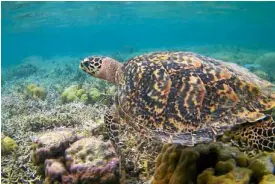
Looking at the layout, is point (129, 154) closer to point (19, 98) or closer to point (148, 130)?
point (148, 130)

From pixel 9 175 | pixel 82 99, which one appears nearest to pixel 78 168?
pixel 9 175

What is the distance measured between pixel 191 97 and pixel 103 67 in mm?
1951

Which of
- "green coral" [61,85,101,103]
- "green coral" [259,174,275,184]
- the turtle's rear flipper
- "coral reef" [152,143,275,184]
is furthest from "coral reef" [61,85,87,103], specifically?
"green coral" [259,174,275,184]

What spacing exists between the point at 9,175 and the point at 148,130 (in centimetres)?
225

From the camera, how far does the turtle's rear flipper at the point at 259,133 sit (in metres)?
2.74

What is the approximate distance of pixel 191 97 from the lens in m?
2.77

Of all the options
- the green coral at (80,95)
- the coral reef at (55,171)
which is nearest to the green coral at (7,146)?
the coral reef at (55,171)

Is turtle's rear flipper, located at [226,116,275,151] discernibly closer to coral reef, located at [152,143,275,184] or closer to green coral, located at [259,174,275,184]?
coral reef, located at [152,143,275,184]

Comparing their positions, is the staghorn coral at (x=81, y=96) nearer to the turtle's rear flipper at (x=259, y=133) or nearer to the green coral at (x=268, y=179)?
the turtle's rear flipper at (x=259, y=133)

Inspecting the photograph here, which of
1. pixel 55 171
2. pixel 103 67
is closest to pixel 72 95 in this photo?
pixel 103 67

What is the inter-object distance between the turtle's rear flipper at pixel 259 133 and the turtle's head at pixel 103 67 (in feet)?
6.40

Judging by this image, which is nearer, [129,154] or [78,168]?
[78,168]

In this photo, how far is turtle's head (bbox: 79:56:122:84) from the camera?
421 centimetres

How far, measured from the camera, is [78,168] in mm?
3154
